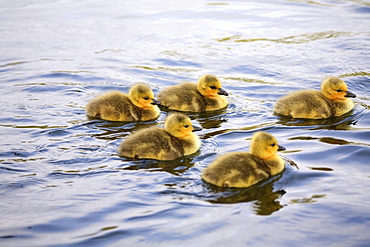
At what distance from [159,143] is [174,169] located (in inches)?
16.3

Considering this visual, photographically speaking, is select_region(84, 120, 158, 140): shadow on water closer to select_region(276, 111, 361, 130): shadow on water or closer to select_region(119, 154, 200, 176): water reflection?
select_region(119, 154, 200, 176): water reflection

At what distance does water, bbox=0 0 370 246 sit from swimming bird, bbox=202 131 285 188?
0.37ft

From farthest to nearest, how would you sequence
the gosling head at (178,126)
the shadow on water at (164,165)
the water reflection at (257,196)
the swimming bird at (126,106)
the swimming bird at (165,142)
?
the swimming bird at (126,106) < the gosling head at (178,126) < the swimming bird at (165,142) < the shadow on water at (164,165) < the water reflection at (257,196)

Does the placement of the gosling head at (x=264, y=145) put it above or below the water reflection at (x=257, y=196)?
above

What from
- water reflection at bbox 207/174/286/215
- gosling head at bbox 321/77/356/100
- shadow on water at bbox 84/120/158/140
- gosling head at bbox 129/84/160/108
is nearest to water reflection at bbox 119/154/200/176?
water reflection at bbox 207/174/286/215

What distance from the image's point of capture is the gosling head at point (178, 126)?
6.55m

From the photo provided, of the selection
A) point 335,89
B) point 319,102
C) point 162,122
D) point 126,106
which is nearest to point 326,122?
point 319,102

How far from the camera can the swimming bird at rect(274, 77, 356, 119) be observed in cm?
779

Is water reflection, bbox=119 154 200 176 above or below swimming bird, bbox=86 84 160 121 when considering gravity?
below

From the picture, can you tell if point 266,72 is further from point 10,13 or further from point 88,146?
point 10,13

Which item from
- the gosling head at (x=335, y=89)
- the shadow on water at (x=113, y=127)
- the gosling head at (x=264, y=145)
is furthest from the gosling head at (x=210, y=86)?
the gosling head at (x=264, y=145)

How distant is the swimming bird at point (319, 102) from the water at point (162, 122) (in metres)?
0.16

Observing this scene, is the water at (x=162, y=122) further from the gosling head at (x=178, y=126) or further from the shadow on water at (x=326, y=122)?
the gosling head at (x=178, y=126)

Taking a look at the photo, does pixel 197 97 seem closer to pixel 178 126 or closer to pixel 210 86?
pixel 210 86
